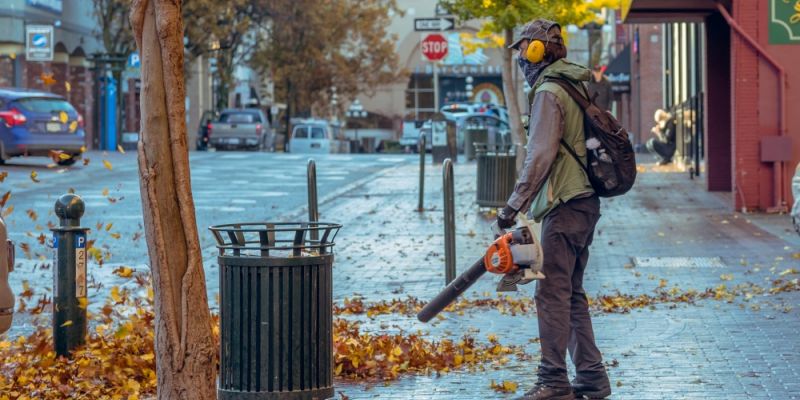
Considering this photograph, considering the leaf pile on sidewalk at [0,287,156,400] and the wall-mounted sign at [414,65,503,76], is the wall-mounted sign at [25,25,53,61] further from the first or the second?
the wall-mounted sign at [414,65,503,76]

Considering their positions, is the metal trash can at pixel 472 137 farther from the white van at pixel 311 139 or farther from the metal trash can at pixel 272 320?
the metal trash can at pixel 272 320

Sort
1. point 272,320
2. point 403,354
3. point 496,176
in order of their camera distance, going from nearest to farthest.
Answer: point 272,320
point 403,354
point 496,176

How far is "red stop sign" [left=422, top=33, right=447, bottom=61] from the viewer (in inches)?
1229

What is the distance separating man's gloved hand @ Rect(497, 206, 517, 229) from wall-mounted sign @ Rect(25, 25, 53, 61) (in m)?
31.1

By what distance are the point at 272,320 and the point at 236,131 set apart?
139 feet

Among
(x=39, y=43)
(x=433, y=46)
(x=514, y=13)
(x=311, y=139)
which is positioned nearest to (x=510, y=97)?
(x=514, y=13)

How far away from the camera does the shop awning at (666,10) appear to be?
65.8 feet

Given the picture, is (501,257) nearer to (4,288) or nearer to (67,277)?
(4,288)

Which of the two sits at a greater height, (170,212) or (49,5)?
(49,5)

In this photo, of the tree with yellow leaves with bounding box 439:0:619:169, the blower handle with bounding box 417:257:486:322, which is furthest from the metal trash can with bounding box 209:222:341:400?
the tree with yellow leaves with bounding box 439:0:619:169

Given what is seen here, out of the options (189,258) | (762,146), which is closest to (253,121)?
(762,146)

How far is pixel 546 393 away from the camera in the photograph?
687 centimetres

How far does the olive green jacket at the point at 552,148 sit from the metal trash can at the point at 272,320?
1032 mm

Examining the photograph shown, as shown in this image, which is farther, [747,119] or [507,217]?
[747,119]
